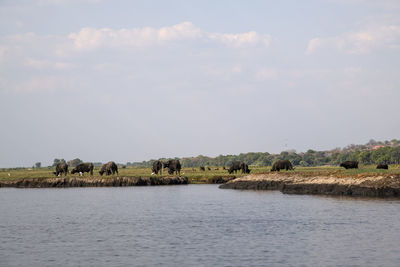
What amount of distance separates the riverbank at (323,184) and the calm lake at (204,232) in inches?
124

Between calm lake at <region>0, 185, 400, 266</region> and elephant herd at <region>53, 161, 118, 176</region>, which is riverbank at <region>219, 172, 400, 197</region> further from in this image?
elephant herd at <region>53, 161, 118, 176</region>

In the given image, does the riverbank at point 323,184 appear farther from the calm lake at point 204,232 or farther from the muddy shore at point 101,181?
the muddy shore at point 101,181

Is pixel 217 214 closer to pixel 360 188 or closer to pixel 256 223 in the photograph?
pixel 256 223

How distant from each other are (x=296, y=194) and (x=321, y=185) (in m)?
3.17

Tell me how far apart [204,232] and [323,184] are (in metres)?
28.3

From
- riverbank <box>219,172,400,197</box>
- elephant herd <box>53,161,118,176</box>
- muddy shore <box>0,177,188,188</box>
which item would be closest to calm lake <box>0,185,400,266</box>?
riverbank <box>219,172,400,197</box>

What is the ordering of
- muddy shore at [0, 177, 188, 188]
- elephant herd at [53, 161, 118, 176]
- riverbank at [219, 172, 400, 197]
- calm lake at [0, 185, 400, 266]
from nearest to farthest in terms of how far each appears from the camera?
calm lake at [0, 185, 400, 266] → riverbank at [219, 172, 400, 197] → muddy shore at [0, 177, 188, 188] → elephant herd at [53, 161, 118, 176]

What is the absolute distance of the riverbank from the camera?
49.6 meters

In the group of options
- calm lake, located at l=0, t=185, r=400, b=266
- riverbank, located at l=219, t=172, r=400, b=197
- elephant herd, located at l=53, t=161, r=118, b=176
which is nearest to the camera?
calm lake, located at l=0, t=185, r=400, b=266

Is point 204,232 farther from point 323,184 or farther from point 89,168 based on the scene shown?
point 89,168

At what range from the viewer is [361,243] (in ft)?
88.9

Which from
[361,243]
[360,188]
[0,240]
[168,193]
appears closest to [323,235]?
[361,243]

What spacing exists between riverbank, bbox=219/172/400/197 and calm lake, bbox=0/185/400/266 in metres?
3.15

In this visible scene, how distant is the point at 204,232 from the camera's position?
32.2 meters
